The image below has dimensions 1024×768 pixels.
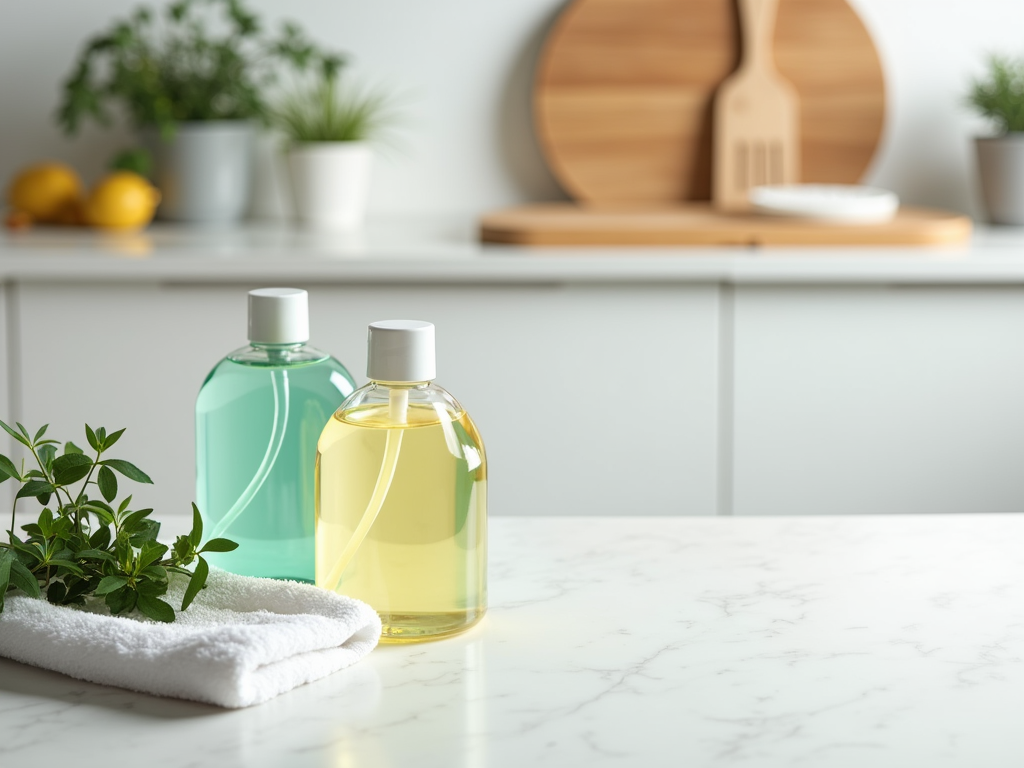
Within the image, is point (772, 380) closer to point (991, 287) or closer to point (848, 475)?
point (848, 475)

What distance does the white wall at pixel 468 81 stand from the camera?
2500 mm

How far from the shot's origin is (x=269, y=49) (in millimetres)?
2408

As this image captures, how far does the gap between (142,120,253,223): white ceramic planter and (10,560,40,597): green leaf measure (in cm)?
175

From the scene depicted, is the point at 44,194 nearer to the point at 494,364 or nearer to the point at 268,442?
the point at 494,364

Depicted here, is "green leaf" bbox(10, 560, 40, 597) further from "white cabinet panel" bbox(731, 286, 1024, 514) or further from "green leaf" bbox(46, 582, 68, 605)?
"white cabinet panel" bbox(731, 286, 1024, 514)

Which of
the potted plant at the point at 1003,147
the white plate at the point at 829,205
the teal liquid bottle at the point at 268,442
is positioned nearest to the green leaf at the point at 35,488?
the teal liquid bottle at the point at 268,442

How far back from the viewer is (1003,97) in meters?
2.35

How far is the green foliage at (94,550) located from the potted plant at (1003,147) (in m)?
2.02

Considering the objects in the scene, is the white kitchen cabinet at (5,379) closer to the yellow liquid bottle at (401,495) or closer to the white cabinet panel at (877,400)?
the white cabinet panel at (877,400)

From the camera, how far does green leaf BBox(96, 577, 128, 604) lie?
68 cm

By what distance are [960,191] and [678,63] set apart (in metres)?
0.63

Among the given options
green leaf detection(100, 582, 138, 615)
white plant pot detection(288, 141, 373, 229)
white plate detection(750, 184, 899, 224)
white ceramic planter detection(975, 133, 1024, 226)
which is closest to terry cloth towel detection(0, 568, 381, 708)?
green leaf detection(100, 582, 138, 615)

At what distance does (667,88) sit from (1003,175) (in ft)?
2.12

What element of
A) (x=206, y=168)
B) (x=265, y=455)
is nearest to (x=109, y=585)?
(x=265, y=455)
